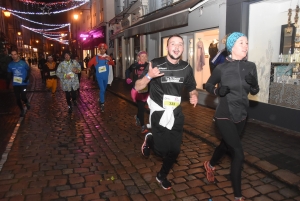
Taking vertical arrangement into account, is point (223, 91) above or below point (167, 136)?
above

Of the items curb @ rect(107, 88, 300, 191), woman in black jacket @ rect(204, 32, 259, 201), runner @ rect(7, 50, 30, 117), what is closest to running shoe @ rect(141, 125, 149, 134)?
curb @ rect(107, 88, 300, 191)

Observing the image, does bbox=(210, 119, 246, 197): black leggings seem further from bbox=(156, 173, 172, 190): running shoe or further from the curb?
the curb

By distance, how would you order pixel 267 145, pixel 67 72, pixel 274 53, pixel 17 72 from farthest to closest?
pixel 67 72
pixel 17 72
pixel 274 53
pixel 267 145

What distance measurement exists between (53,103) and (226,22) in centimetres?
691

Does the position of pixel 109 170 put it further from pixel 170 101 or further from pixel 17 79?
pixel 17 79

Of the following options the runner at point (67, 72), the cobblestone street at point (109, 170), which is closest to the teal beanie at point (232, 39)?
the cobblestone street at point (109, 170)

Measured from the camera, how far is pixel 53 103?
10578 mm

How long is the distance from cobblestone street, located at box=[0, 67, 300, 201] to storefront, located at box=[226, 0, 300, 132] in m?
1.36

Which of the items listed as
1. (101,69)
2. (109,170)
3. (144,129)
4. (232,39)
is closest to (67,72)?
(101,69)

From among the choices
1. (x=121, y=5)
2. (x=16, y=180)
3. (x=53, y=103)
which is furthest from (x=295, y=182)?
(x=121, y=5)

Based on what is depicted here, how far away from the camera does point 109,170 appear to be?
425 centimetres

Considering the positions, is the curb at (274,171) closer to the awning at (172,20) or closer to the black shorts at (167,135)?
the black shorts at (167,135)

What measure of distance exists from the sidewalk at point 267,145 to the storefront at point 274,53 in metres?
0.42

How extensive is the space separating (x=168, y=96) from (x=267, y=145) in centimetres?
278
